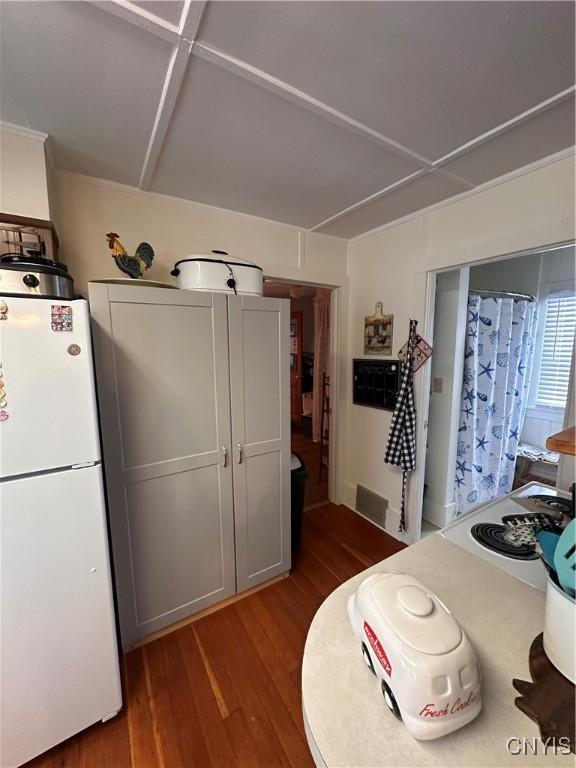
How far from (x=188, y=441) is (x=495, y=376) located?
2.51 metres

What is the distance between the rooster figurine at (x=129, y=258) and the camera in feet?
5.01

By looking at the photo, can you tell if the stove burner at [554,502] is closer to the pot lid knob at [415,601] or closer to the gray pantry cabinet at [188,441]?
the pot lid knob at [415,601]

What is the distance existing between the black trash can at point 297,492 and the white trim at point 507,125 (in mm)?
1914

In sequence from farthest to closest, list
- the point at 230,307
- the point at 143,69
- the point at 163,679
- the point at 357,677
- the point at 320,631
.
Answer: the point at 230,307
the point at 163,679
the point at 143,69
the point at 320,631
the point at 357,677

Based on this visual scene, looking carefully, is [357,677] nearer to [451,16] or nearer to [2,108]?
[451,16]

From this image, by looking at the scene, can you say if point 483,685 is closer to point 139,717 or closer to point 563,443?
point 563,443

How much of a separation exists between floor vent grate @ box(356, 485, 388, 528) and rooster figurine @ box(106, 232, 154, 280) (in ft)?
7.80

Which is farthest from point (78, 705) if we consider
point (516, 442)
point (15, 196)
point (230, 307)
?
point (516, 442)

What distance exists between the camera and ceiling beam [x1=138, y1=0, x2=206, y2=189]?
834 mm

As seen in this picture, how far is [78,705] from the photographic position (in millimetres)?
1190

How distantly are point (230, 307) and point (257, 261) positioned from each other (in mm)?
746

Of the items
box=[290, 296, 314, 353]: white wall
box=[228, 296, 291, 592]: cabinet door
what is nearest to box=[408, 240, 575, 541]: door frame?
box=[228, 296, 291, 592]: cabinet door

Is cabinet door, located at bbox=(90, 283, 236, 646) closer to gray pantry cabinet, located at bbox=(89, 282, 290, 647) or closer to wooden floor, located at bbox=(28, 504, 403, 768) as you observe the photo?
gray pantry cabinet, located at bbox=(89, 282, 290, 647)

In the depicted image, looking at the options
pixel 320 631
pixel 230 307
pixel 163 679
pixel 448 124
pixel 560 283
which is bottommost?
pixel 163 679
